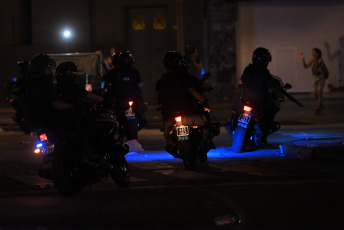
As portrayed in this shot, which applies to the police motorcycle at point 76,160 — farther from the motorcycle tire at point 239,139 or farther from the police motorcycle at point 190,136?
the motorcycle tire at point 239,139

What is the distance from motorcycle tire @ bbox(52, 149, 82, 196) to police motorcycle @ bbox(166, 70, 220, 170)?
7.54ft

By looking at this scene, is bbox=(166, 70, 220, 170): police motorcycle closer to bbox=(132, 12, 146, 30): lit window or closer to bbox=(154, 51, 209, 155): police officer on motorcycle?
bbox=(154, 51, 209, 155): police officer on motorcycle

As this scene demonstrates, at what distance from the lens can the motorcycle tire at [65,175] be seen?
8914 mm

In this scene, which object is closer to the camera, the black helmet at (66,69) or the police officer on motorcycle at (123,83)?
the black helmet at (66,69)

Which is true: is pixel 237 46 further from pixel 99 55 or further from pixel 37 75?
pixel 37 75

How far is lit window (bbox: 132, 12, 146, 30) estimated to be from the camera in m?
29.7

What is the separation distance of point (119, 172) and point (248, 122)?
3.72 m

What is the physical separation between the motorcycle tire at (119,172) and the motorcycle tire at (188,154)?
150cm

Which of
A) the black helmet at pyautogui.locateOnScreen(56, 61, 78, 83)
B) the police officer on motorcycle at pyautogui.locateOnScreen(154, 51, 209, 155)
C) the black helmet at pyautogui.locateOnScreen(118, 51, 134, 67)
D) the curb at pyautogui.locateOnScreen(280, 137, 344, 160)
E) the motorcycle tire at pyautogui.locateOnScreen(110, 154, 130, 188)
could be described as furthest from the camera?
the black helmet at pyautogui.locateOnScreen(118, 51, 134, 67)

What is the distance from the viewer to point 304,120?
19516mm

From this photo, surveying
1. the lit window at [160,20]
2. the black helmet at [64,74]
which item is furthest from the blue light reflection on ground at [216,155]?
the lit window at [160,20]

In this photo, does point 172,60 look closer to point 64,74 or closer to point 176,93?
point 176,93

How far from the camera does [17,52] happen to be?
3011 centimetres

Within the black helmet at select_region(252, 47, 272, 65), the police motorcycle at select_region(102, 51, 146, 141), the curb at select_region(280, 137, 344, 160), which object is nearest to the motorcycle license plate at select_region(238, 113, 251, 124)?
the curb at select_region(280, 137, 344, 160)
